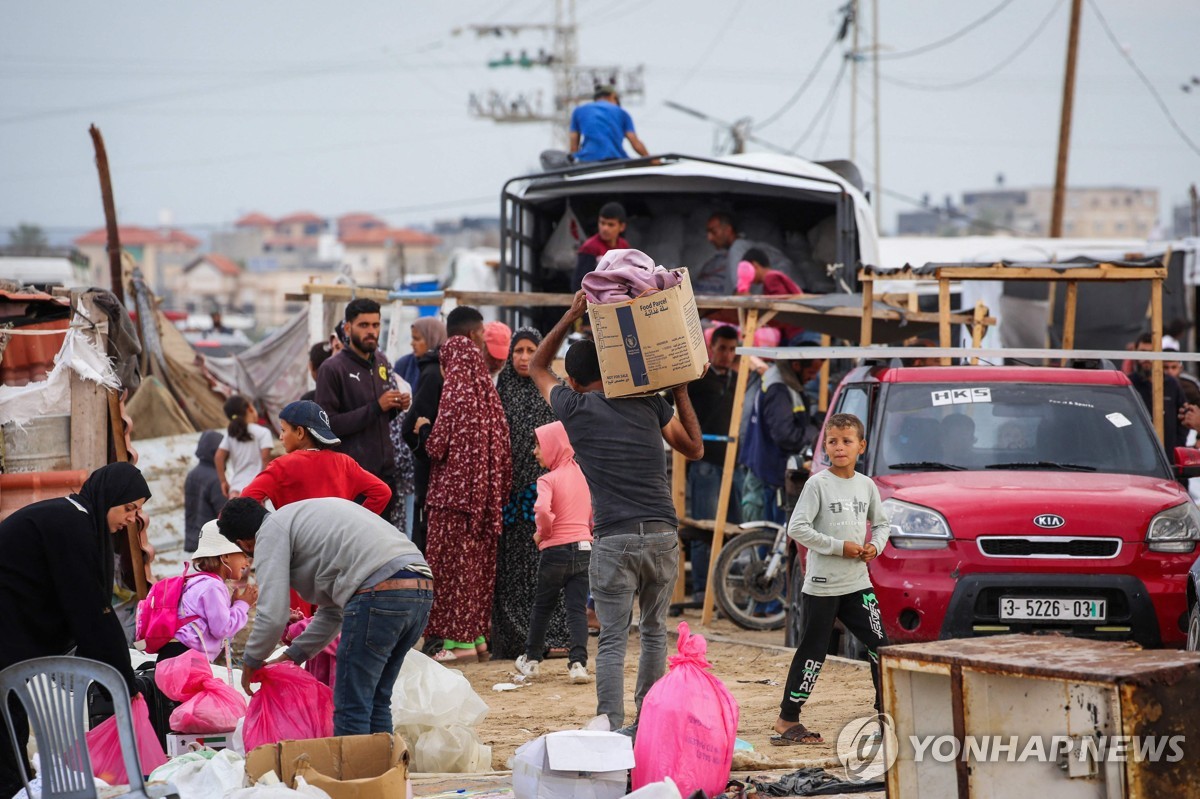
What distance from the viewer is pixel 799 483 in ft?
32.4

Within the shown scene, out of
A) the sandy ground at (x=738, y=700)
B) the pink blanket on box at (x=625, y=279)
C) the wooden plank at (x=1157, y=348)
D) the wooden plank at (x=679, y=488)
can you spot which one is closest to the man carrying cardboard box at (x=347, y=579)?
the sandy ground at (x=738, y=700)

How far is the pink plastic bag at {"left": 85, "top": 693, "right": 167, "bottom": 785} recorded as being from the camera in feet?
19.0

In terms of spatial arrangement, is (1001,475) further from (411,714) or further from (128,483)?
(128,483)

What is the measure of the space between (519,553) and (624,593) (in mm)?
3161

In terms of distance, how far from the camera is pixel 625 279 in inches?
245

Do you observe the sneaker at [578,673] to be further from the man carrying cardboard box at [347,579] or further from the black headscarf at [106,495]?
the black headscarf at [106,495]

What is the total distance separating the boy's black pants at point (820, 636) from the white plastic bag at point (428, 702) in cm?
151

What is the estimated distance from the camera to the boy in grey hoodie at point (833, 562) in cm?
689

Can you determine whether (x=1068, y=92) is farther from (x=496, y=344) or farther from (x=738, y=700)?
(x=738, y=700)

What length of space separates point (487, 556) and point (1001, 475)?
3.31 meters

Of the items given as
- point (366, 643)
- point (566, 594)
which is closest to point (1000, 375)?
point (566, 594)

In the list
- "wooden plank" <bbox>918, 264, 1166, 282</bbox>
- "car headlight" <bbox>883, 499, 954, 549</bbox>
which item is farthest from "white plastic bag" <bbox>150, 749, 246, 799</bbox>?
"wooden plank" <bbox>918, 264, 1166, 282</bbox>

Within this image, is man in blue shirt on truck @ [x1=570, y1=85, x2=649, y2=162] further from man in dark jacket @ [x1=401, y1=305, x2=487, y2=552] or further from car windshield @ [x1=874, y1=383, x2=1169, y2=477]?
car windshield @ [x1=874, y1=383, x2=1169, y2=477]

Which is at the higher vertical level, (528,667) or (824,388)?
(824,388)
